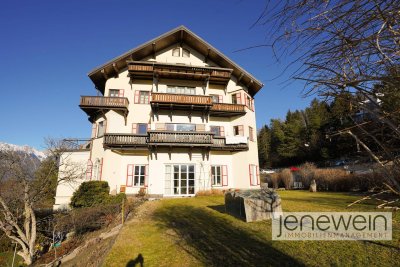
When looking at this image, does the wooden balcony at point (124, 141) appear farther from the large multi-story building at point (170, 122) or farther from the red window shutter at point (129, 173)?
the red window shutter at point (129, 173)

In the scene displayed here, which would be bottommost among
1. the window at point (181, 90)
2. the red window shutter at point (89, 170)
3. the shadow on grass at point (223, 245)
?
the shadow on grass at point (223, 245)

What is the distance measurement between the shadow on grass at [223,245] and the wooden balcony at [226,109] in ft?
45.7

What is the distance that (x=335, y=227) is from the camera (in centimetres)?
712

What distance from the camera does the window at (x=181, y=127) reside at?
2134cm

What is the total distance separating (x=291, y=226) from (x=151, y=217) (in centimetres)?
636

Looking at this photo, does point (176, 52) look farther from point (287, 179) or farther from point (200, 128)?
point (287, 179)

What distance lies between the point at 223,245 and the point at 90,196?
13.5 meters

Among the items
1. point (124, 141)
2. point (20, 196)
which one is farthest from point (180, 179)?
point (20, 196)

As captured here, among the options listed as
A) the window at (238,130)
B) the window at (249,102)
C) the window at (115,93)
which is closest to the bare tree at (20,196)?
the window at (115,93)

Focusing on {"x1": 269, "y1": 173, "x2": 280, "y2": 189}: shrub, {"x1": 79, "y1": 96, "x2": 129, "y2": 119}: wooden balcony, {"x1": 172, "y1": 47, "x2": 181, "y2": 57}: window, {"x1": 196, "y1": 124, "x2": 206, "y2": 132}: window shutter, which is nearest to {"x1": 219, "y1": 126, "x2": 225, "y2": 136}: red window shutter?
{"x1": 196, "y1": 124, "x2": 206, "y2": 132}: window shutter

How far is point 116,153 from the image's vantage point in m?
19.6

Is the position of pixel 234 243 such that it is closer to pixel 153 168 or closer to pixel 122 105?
pixel 153 168

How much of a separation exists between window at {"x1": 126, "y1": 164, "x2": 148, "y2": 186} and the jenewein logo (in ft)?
45.7

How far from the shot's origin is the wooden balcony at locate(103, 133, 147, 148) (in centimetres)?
1894
